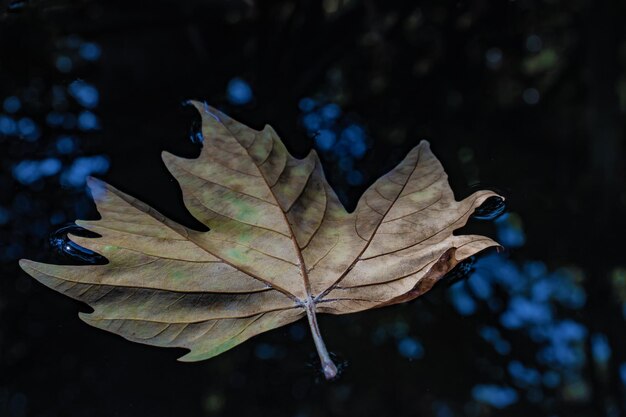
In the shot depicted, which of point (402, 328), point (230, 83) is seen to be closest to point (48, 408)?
point (402, 328)

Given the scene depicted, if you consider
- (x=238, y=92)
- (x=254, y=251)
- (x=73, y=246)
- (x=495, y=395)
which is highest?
(x=238, y=92)

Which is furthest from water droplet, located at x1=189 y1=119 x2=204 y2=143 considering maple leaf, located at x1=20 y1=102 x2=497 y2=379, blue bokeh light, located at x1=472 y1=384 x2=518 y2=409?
blue bokeh light, located at x1=472 y1=384 x2=518 y2=409

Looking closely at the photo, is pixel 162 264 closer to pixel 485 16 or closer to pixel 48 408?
pixel 48 408

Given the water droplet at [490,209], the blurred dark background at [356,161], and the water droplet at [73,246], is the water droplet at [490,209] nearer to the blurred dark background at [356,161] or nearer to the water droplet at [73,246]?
the blurred dark background at [356,161]

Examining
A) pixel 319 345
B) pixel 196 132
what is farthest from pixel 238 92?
pixel 319 345

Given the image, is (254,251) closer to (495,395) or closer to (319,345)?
(319,345)

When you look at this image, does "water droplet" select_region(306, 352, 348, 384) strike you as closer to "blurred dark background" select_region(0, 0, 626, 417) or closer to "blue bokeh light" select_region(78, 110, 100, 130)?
"blurred dark background" select_region(0, 0, 626, 417)

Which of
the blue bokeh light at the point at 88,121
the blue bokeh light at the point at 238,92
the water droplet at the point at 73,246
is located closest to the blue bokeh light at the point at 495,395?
the water droplet at the point at 73,246
